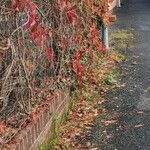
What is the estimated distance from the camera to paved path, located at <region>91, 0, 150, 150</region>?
222 inches

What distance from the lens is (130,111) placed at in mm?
6602

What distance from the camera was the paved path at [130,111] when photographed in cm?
563

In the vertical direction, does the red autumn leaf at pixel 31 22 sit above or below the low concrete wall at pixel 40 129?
above

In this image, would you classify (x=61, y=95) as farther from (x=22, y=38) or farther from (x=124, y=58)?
(x=124, y=58)

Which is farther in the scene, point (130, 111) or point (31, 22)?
point (130, 111)

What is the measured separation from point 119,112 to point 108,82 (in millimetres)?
1282

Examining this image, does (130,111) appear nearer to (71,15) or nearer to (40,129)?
(71,15)

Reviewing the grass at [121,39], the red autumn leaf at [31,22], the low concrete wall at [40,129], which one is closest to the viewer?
the red autumn leaf at [31,22]

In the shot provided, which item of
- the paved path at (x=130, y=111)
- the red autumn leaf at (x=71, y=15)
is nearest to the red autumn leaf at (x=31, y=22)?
the red autumn leaf at (x=71, y=15)

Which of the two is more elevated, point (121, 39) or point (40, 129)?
point (40, 129)

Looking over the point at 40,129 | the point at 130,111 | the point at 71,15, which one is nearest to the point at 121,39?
the point at 130,111

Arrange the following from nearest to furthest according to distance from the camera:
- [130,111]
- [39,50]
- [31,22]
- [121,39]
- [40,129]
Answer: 1. [31,22]
2. [40,129]
3. [39,50]
4. [130,111]
5. [121,39]

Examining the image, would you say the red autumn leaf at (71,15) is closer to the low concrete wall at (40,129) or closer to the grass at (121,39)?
the low concrete wall at (40,129)

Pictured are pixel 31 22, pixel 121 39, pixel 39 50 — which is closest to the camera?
pixel 31 22
